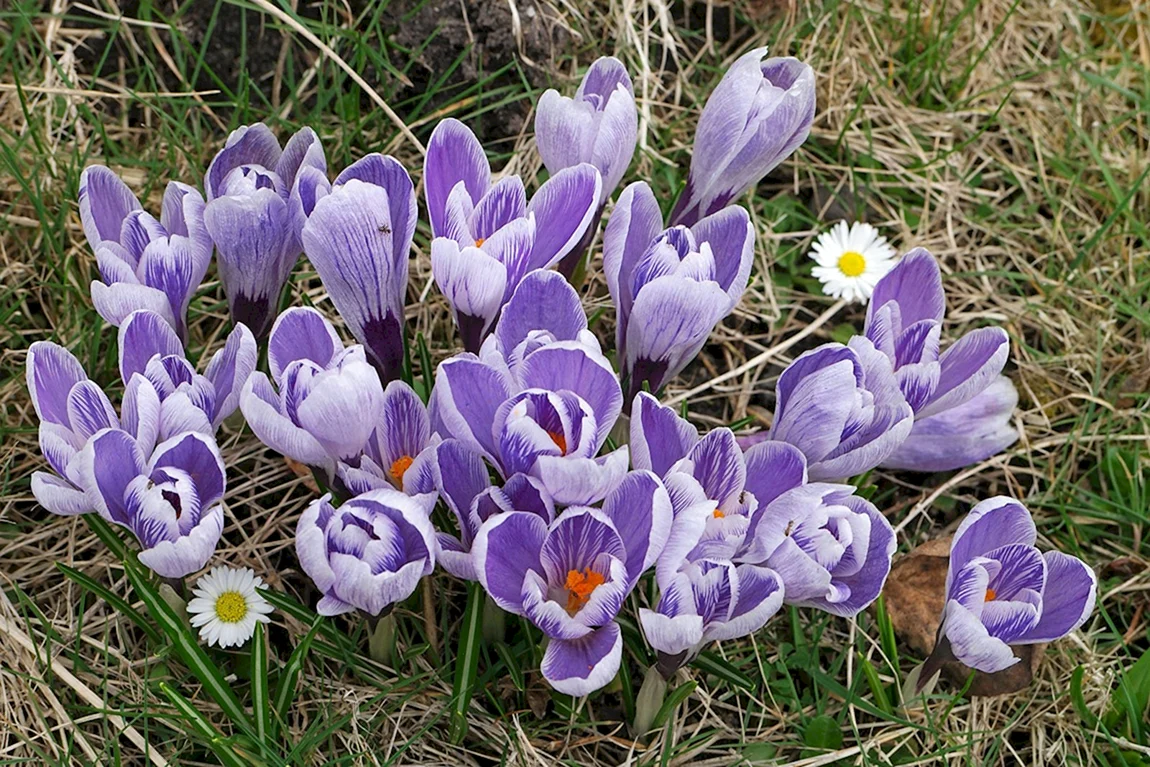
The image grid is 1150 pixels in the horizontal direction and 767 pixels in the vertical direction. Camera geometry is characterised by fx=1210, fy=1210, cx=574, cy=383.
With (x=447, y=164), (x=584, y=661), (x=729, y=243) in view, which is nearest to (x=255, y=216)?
(x=447, y=164)

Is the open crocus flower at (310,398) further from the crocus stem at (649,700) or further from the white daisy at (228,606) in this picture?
the crocus stem at (649,700)

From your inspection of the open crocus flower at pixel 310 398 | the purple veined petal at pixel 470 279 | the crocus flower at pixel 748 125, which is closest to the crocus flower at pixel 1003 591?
the crocus flower at pixel 748 125

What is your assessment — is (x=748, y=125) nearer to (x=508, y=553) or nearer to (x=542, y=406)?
(x=542, y=406)

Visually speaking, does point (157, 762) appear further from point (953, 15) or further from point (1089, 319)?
point (953, 15)

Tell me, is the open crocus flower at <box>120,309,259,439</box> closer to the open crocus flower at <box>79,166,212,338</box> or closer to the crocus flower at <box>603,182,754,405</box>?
the open crocus flower at <box>79,166,212,338</box>

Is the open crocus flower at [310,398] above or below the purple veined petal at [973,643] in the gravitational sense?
above

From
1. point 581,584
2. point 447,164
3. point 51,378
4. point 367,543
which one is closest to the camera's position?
point 367,543

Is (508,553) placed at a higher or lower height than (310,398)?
lower
